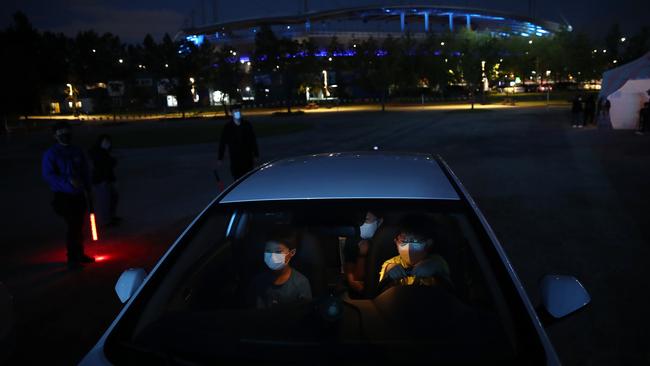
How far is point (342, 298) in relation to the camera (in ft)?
8.63

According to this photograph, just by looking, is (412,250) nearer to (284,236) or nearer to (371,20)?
(284,236)

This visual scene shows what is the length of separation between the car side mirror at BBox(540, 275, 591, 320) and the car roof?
613 mm

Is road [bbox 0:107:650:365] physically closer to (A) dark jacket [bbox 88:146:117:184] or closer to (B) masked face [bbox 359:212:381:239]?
(A) dark jacket [bbox 88:146:117:184]

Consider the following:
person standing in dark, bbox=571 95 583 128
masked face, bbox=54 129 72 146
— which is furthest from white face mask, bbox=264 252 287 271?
person standing in dark, bbox=571 95 583 128

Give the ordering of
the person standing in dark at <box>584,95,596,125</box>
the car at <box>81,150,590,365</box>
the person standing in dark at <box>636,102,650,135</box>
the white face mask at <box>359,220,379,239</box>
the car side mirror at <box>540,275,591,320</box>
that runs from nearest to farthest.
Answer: the car at <box>81,150,590,365</box> → the car side mirror at <box>540,275,591,320</box> → the white face mask at <box>359,220,379,239</box> → the person standing in dark at <box>636,102,650,135</box> → the person standing in dark at <box>584,95,596,125</box>

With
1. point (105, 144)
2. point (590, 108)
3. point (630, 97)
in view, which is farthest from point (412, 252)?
point (590, 108)

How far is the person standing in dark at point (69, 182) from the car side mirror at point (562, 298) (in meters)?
6.11

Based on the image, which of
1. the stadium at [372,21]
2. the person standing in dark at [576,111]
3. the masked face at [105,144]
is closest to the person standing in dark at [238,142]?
the masked face at [105,144]

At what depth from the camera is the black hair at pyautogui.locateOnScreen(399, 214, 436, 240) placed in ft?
9.52

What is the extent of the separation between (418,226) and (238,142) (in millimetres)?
7079

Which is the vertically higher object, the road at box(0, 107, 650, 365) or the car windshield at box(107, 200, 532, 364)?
the car windshield at box(107, 200, 532, 364)

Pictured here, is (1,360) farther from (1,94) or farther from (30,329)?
(1,94)

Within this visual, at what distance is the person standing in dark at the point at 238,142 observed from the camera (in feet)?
31.7

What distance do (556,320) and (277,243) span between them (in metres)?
1.37
